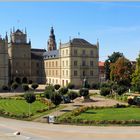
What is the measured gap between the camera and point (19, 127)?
37.3 metres

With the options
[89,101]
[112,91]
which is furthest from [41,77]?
[89,101]

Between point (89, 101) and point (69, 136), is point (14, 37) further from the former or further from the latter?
point (69, 136)

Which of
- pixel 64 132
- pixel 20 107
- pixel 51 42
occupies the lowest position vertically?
pixel 64 132

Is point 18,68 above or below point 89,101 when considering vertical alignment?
above

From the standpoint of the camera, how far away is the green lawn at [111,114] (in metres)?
41.2

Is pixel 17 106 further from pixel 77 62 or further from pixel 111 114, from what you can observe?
pixel 77 62

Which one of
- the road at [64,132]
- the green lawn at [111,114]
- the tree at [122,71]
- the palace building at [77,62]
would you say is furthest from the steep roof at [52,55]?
the road at [64,132]

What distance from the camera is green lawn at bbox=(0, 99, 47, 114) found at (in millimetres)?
48719

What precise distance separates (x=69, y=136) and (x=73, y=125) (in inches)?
210

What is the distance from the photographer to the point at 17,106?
52844 millimetres

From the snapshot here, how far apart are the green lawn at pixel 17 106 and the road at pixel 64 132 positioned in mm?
9585

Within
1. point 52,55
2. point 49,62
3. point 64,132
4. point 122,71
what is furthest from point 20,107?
point 49,62

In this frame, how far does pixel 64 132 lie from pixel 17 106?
19892 mm

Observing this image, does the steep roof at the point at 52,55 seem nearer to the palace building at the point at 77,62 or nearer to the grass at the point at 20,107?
the palace building at the point at 77,62
